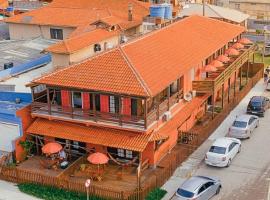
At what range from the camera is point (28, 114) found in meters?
36.9

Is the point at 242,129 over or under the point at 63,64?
under

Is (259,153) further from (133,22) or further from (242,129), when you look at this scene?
(133,22)

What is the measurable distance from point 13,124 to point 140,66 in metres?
10.4

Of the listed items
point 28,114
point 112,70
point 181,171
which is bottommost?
point 181,171

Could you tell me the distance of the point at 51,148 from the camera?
34094 millimetres

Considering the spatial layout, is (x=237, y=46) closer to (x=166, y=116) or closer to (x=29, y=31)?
(x=166, y=116)

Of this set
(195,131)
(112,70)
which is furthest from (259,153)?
(112,70)

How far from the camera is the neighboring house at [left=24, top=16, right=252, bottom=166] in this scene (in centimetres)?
3341

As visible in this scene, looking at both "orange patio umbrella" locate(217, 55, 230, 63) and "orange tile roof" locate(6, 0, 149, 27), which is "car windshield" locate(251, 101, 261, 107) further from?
"orange tile roof" locate(6, 0, 149, 27)

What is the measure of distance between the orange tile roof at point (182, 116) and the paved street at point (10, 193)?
10198mm

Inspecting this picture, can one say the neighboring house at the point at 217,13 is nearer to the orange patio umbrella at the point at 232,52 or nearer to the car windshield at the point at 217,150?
the orange patio umbrella at the point at 232,52

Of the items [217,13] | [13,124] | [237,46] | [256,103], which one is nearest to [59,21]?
[217,13]

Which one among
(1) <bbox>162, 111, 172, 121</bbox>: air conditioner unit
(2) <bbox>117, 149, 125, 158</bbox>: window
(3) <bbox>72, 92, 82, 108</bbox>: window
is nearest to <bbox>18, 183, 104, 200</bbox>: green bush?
(2) <bbox>117, 149, 125, 158</bbox>: window

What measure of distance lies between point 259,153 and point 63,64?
64.3ft
